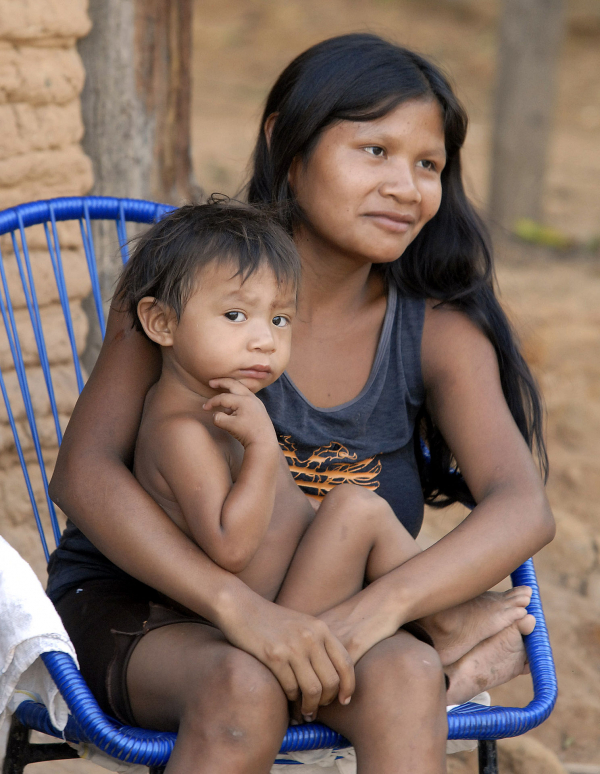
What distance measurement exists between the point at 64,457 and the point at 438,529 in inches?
84.4

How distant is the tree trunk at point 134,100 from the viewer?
9.20ft

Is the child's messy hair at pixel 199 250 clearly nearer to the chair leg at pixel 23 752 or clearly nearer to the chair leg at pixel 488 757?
the chair leg at pixel 23 752

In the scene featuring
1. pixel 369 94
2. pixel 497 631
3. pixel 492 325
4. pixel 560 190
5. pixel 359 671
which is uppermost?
pixel 369 94

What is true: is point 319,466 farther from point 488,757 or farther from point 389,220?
point 488,757

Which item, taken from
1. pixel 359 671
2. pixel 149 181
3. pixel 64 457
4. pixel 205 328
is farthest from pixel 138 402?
pixel 149 181

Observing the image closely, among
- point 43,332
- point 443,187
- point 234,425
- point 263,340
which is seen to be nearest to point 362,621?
point 234,425

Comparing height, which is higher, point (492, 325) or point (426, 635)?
point (492, 325)

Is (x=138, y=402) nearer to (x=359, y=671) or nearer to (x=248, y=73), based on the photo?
(x=359, y=671)

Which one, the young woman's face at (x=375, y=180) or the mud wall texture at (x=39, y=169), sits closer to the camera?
the young woman's face at (x=375, y=180)

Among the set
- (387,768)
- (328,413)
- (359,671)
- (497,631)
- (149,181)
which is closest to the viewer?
(387,768)

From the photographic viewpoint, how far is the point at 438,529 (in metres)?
3.60

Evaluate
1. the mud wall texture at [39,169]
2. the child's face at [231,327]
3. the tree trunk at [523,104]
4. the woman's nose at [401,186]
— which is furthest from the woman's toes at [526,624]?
the tree trunk at [523,104]

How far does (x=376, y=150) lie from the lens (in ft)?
6.09

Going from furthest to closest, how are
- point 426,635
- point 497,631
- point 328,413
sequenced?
point 328,413 → point 497,631 → point 426,635
